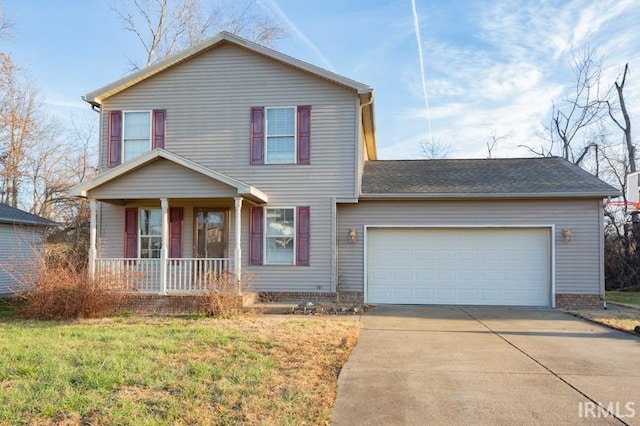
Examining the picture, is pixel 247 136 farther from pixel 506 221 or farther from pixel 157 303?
pixel 506 221

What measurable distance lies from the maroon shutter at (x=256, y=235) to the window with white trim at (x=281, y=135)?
138 cm

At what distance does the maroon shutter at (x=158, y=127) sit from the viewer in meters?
13.1

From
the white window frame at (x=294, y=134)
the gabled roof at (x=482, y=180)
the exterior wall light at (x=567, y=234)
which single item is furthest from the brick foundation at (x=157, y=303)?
the exterior wall light at (x=567, y=234)

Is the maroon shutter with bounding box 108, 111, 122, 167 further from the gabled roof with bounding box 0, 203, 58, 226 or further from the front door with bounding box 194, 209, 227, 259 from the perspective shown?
the gabled roof with bounding box 0, 203, 58, 226

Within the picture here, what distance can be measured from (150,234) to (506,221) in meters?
9.35

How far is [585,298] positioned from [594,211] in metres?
2.19

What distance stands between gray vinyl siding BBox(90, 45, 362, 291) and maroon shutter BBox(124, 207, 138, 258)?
0.50ft

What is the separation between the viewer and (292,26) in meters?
25.2

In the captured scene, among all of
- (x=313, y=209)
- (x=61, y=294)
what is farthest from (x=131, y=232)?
(x=313, y=209)

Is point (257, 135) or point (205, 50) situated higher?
point (205, 50)

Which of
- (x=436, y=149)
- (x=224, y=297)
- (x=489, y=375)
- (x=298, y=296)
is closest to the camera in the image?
(x=489, y=375)

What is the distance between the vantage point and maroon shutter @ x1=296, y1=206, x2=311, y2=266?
12.5 metres

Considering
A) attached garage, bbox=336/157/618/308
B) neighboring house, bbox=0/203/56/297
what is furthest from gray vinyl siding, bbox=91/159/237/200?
neighboring house, bbox=0/203/56/297

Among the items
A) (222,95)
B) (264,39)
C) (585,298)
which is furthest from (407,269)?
(264,39)
